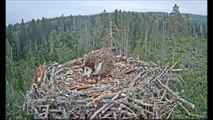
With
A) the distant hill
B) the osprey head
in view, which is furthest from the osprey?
the distant hill

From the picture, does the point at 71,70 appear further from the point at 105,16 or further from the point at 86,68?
the point at 105,16

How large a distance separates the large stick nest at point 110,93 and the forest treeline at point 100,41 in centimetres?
4

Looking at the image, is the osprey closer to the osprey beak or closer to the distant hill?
the osprey beak

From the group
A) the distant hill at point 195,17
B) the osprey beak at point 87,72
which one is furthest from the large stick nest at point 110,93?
the distant hill at point 195,17

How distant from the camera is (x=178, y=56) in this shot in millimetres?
1387

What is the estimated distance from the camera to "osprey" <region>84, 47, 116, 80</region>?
142 cm

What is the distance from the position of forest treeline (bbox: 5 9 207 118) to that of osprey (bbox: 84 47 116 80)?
0.03 metres

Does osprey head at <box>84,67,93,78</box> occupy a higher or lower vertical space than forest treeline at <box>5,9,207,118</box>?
lower

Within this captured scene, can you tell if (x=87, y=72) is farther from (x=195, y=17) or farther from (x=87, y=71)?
(x=195, y=17)

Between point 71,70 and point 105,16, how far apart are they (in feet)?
0.90

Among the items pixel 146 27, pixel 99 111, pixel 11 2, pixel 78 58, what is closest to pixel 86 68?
pixel 78 58

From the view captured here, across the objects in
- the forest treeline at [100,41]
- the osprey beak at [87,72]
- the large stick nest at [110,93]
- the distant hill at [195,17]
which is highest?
the distant hill at [195,17]

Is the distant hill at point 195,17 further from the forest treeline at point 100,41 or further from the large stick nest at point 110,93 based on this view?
the large stick nest at point 110,93

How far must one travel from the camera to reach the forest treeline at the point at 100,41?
138 centimetres
